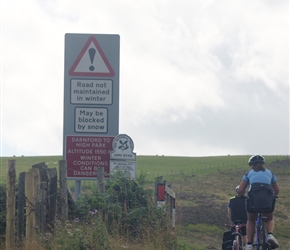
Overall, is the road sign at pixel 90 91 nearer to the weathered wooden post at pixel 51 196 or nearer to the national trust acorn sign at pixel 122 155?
the national trust acorn sign at pixel 122 155

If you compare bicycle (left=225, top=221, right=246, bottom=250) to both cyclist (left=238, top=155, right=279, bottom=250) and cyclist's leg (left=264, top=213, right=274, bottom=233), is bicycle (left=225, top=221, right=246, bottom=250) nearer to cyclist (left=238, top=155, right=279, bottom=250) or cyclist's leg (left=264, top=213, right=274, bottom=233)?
cyclist (left=238, top=155, right=279, bottom=250)

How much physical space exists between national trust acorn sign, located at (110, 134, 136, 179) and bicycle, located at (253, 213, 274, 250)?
159 inches

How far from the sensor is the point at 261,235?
13.9 metres

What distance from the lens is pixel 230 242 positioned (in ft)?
50.9

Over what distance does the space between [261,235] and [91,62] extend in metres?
5.81

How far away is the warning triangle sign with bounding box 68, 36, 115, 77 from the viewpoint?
1762 cm

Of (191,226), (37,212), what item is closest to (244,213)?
(37,212)

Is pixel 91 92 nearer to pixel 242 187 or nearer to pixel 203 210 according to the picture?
pixel 242 187

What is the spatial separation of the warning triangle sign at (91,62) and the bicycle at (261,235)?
212 inches

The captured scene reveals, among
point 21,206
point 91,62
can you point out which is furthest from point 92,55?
point 21,206

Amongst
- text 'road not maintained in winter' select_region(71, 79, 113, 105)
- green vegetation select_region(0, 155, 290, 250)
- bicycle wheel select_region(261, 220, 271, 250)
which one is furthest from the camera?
text 'road not maintained in winter' select_region(71, 79, 113, 105)

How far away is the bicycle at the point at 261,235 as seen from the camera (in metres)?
13.7

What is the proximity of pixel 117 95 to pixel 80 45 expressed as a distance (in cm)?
133

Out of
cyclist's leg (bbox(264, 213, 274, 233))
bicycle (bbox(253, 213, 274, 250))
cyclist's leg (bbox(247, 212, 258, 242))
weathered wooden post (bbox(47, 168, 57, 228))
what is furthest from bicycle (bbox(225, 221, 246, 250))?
weathered wooden post (bbox(47, 168, 57, 228))
